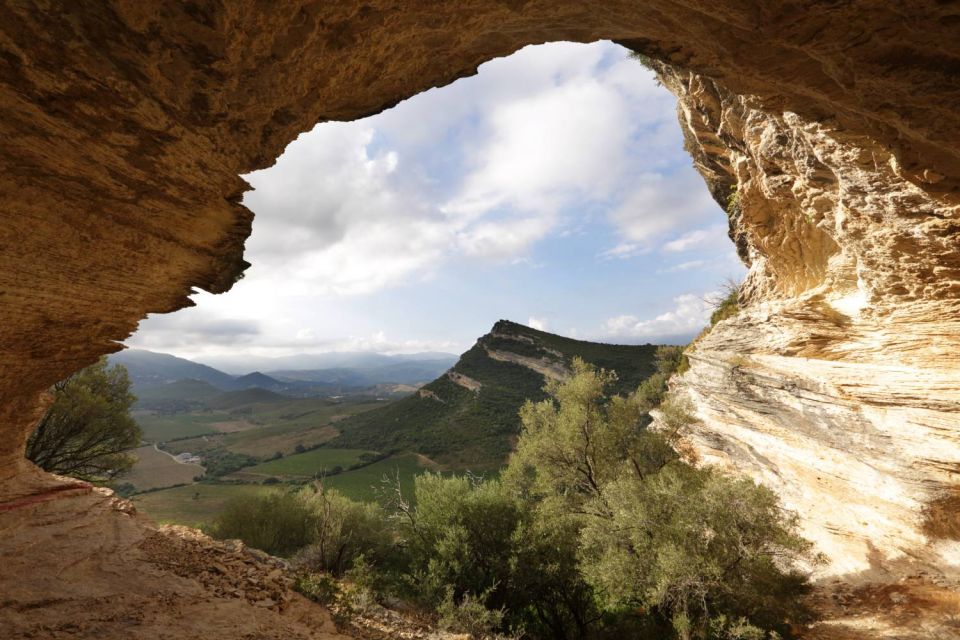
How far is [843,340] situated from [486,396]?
2577 inches

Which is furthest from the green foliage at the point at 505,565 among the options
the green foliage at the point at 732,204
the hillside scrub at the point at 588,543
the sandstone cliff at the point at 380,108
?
the green foliage at the point at 732,204

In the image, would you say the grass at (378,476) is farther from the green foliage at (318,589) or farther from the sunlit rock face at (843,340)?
the sunlit rock face at (843,340)

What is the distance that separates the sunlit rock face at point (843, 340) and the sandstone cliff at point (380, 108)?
0.09 metres

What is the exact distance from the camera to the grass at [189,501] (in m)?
43.8

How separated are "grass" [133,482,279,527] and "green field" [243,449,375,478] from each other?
885 centimetres

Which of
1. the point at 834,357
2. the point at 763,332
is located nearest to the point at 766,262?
the point at 763,332

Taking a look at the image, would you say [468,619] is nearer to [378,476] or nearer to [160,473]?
[378,476]

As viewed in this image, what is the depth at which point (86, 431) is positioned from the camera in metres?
21.8

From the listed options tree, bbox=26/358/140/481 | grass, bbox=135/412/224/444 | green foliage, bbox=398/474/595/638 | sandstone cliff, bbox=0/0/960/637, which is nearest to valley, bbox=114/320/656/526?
tree, bbox=26/358/140/481

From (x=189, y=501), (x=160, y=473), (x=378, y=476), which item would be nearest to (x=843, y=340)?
(x=378, y=476)

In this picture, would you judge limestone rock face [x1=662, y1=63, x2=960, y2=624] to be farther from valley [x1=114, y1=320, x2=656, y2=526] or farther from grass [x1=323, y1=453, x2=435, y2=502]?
grass [x1=323, y1=453, x2=435, y2=502]

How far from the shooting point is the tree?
2042 cm

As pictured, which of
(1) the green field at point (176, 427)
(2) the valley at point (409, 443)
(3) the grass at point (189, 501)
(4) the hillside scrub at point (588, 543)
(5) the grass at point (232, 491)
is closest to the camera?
(4) the hillside scrub at point (588, 543)

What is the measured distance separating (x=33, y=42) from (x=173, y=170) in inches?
84.8
